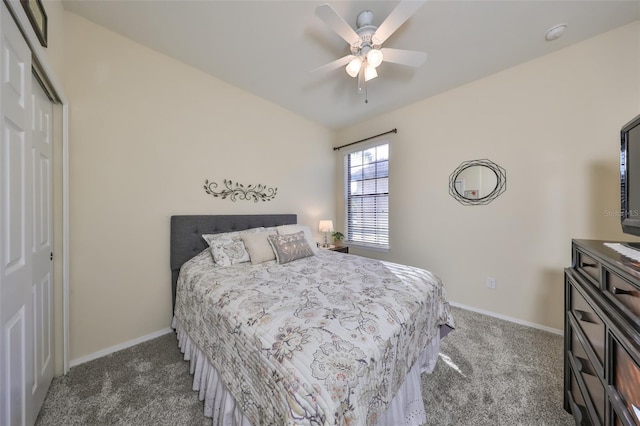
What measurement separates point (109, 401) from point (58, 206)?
4.44ft

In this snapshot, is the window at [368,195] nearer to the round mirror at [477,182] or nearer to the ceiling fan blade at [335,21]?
the round mirror at [477,182]

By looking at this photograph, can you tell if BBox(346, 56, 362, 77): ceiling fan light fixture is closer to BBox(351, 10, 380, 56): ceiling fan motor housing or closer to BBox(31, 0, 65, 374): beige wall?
BBox(351, 10, 380, 56): ceiling fan motor housing

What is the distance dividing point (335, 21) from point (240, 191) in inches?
76.0

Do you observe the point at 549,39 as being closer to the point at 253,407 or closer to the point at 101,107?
the point at 253,407

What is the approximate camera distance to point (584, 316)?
104 centimetres

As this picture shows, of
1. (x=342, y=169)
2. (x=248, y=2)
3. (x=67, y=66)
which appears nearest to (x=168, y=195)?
(x=67, y=66)

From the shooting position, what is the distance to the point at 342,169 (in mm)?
3895

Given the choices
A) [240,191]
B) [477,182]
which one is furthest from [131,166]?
[477,182]

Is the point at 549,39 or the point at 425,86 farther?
the point at 425,86

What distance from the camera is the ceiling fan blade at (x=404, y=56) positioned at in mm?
1662

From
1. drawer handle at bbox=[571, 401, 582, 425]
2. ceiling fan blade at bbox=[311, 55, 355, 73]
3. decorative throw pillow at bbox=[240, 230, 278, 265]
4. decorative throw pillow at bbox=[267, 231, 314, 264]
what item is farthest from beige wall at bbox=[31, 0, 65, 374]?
drawer handle at bbox=[571, 401, 582, 425]

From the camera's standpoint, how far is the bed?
2.60ft

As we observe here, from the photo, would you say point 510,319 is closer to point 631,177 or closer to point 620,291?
Answer: point 631,177

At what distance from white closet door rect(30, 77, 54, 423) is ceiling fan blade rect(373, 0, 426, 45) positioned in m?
2.10
